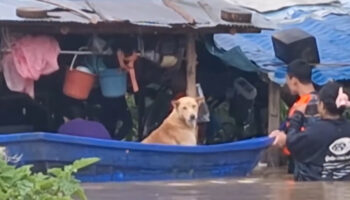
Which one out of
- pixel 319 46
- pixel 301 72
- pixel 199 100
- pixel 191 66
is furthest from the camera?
pixel 319 46

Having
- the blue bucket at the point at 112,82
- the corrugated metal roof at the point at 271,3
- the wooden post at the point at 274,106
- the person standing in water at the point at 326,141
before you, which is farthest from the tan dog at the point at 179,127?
the corrugated metal roof at the point at 271,3

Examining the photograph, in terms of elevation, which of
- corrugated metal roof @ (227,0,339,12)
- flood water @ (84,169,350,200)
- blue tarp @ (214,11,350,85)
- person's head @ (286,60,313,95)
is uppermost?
corrugated metal roof @ (227,0,339,12)

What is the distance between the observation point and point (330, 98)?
30.8 feet

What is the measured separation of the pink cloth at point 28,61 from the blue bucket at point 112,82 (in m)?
0.80

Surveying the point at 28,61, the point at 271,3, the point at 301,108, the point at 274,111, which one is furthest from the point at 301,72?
the point at 271,3

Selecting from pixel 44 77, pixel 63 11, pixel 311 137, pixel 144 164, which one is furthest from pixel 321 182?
pixel 44 77

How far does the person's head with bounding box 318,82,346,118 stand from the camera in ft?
30.7

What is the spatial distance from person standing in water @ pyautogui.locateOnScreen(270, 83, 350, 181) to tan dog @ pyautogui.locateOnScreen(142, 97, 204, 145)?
3539 millimetres

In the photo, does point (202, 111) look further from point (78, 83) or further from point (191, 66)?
point (78, 83)

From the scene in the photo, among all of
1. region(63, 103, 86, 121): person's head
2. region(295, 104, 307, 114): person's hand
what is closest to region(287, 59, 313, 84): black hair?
region(295, 104, 307, 114): person's hand

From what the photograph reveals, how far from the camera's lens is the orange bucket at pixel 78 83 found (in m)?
13.8

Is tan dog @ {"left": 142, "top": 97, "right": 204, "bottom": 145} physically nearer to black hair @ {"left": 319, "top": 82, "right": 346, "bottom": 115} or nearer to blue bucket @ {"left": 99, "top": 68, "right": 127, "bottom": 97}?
blue bucket @ {"left": 99, "top": 68, "right": 127, "bottom": 97}

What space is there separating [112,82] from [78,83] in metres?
0.46

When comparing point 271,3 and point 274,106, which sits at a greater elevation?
point 271,3
